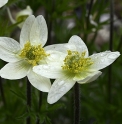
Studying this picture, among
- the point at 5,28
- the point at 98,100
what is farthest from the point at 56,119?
the point at 5,28

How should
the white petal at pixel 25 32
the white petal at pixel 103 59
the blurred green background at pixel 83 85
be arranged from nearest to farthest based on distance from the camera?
1. the white petal at pixel 103 59
2. the white petal at pixel 25 32
3. the blurred green background at pixel 83 85

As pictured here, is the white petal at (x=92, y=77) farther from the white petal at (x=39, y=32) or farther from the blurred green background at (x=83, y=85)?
the blurred green background at (x=83, y=85)

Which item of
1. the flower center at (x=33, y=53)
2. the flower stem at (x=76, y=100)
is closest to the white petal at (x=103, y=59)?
the flower stem at (x=76, y=100)

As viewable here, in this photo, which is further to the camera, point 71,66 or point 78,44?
point 78,44

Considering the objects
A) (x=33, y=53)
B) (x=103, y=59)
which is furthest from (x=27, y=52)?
(x=103, y=59)

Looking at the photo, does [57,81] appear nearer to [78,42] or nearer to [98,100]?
[78,42]

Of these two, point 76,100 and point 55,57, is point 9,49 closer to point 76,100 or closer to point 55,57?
point 55,57
